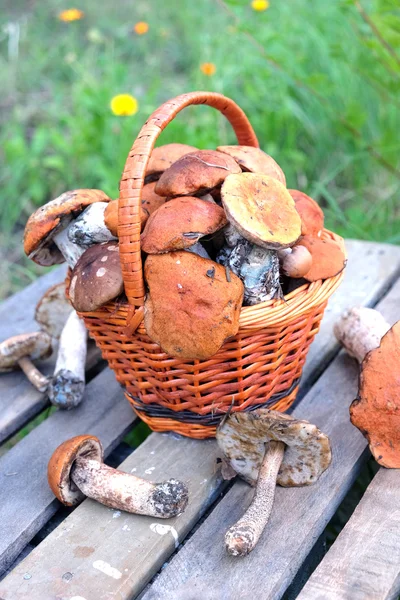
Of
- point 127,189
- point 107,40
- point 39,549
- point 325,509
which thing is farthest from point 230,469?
point 107,40

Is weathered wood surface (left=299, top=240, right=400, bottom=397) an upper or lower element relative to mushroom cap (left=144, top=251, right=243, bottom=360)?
lower

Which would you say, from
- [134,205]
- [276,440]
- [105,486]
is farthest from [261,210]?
[105,486]

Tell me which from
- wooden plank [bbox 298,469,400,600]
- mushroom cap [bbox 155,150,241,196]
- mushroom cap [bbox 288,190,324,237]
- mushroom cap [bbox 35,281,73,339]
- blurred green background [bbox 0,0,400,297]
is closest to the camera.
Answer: wooden plank [bbox 298,469,400,600]

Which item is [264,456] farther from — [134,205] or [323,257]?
[134,205]

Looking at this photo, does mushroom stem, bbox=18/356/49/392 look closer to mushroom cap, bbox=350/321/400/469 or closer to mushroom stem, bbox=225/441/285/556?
mushroom stem, bbox=225/441/285/556

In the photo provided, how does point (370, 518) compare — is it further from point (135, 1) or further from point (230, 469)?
point (135, 1)

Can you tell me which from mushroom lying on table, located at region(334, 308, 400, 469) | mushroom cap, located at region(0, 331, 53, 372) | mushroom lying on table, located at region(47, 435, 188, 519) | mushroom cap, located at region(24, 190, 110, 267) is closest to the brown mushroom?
mushroom cap, located at region(0, 331, 53, 372)

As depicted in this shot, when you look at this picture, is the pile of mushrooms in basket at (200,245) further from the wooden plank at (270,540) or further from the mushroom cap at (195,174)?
the wooden plank at (270,540)
